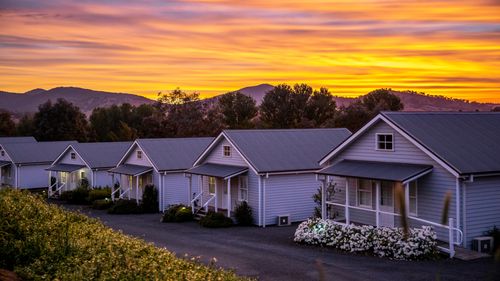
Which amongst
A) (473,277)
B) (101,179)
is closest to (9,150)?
(101,179)

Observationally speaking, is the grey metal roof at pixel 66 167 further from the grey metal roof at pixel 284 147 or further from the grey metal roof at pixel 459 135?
the grey metal roof at pixel 459 135


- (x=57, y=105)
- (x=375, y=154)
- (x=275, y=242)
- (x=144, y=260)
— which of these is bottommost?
(x=275, y=242)

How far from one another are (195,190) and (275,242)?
47.3ft

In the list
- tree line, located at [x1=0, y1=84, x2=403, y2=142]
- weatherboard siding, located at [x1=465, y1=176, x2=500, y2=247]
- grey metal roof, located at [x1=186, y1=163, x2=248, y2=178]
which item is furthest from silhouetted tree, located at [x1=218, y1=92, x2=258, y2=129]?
weatherboard siding, located at [x1=465, y1=176, x2=500, y2=247]

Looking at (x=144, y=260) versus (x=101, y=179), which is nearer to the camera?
(x=144, y=260)

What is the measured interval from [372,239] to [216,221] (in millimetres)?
11417

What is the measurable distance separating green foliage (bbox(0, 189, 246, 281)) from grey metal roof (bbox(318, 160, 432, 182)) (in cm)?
1187

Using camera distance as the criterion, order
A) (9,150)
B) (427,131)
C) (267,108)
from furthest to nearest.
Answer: (267,108) → (9,150) → (427,131)

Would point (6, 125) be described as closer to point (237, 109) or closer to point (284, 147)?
point (237, 109)

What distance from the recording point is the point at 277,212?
32344 millimetres

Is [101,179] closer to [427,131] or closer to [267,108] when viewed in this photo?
[427,131]

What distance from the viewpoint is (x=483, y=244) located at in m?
21.6

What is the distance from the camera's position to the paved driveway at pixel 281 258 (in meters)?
18.7

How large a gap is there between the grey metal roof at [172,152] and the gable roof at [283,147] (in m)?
7.04
